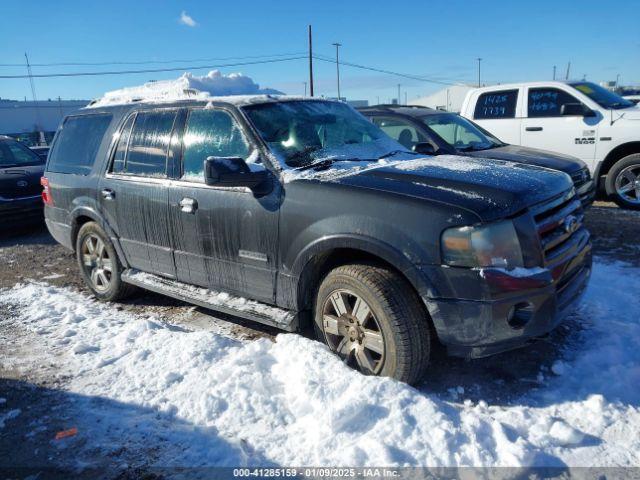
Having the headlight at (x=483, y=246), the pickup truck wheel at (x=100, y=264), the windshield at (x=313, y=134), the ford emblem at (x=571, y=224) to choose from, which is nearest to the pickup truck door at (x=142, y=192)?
the pickup truck wheel at (x=100, y=264)

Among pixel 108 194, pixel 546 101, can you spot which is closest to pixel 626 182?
pixel 546 101

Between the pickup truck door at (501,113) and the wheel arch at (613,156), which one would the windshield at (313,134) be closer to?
the pickup truck door at (501,113)

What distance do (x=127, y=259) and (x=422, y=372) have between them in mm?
2969

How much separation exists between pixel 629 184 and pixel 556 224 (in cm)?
610

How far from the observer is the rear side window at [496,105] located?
29.5ft

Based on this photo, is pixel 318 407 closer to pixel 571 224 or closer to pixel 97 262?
pixel 571 224

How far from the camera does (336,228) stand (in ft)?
10.2

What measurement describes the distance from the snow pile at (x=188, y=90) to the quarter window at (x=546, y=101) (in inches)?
212

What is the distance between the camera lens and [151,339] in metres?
3.97

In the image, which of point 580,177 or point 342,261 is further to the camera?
point 580,177

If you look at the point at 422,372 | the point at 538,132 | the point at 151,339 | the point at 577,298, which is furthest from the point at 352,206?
the point at 538,132

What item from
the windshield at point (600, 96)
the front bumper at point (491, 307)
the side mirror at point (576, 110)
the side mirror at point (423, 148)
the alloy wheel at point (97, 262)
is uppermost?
the windshield at point (600, 96)

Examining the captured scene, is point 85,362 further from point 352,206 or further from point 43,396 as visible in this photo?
point 352,206

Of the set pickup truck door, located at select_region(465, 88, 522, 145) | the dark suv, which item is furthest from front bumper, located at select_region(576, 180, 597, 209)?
the dark suv
